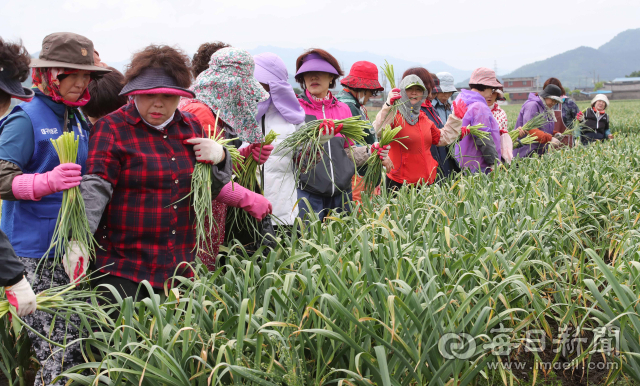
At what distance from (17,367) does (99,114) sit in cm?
120

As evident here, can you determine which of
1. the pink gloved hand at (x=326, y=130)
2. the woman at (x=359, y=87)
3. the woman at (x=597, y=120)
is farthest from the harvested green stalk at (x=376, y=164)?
the woman at (x=597, y=120)

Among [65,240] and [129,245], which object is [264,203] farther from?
[65,240]

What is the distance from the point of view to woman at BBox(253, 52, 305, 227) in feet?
10.2

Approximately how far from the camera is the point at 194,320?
1.71 m

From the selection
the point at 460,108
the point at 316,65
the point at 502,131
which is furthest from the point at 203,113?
the point at 502,131

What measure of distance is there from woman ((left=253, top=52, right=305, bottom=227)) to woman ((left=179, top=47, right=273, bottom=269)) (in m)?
0.44

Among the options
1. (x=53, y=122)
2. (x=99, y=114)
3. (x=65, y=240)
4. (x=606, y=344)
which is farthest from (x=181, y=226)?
(x=606, y=344)

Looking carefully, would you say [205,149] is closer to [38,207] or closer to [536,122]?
[38,207]

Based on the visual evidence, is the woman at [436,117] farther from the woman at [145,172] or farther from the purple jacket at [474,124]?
the woman at [145,172]

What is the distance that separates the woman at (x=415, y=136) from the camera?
4.18m

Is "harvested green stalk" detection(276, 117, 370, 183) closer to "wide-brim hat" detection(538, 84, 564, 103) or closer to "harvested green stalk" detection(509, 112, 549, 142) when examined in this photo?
"harvested green stalk" detection(509, 112, 549, 142)

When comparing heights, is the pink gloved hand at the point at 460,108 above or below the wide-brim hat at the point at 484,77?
below

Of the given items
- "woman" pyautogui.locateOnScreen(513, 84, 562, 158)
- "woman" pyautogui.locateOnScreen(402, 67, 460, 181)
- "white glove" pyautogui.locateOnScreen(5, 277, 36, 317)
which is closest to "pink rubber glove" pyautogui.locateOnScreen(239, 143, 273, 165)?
"white glove" pyautogui.locateOnScreen(5, 277, 36, 317)

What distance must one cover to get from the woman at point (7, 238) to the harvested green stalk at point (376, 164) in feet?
7.37
